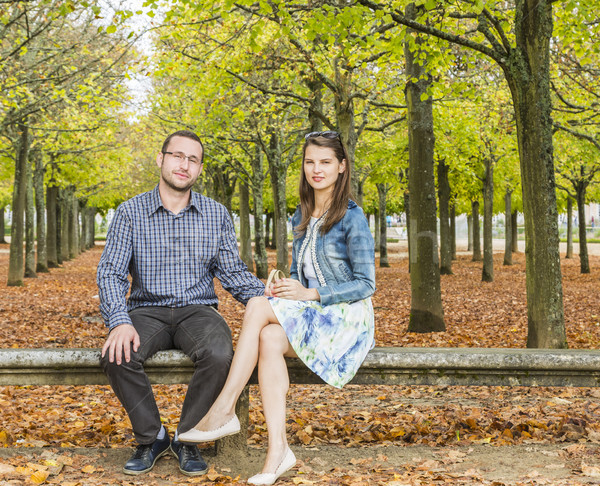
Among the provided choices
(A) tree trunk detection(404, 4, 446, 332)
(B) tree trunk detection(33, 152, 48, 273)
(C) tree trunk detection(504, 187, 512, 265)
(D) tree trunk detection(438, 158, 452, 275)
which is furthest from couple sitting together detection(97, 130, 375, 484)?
(C) tree trunk detection(504, 187, 512, 265)

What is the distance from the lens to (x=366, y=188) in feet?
120

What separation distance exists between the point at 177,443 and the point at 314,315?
1077 mm

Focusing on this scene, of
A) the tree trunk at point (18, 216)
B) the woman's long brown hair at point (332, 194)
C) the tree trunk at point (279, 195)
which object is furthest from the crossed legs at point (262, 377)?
the tree trunk at point (279, 195)

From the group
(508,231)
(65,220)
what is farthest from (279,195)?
(65,220)

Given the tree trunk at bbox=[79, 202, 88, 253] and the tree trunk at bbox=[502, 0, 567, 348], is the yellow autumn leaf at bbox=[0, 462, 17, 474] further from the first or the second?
the tree trunk at bbox=[79, 202, 88, 253]

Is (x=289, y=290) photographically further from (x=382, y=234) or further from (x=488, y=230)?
(x=382, y=234)

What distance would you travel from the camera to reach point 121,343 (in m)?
3.45

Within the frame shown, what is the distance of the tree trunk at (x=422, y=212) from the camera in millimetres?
9023

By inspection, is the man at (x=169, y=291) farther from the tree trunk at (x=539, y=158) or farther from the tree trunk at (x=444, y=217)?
the tree trunk at (x=444, y=217)

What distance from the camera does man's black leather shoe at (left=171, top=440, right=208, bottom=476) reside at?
351cm

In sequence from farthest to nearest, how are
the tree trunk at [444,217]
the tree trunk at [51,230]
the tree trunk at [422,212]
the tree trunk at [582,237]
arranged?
1. the tree trunk at [51,230]
2. the tree trunk at [582,237]
3. the tree trunk at [444,217]
4. the tree trunk at [422,212]

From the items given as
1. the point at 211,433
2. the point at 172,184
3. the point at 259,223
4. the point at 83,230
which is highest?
the point at 83,230

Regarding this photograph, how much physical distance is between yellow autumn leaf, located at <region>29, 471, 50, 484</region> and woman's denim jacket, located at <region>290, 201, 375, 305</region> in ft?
5.73

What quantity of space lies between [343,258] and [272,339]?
0.69 metres
